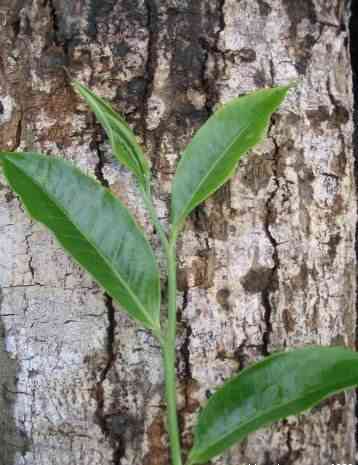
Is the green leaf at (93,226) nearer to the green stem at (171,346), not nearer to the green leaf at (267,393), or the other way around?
the green stem at (171,346)

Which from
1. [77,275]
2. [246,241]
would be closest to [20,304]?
[77,275]

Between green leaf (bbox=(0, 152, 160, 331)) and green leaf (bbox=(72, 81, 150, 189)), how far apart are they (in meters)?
0.04

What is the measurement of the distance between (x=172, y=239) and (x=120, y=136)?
0.14 m

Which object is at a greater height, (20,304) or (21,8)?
(21,8)

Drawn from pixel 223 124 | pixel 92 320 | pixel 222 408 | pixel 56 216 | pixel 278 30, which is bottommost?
pixel 222 408

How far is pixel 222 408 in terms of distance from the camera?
2.42 ft

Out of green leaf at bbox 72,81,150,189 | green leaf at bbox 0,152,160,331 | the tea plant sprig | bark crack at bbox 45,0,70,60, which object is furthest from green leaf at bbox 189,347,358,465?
bark crack at bbox 45,0,70,60

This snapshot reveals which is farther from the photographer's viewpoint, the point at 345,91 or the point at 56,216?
the point at 345,91

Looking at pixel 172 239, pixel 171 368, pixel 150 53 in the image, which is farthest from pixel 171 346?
pixel 150 53

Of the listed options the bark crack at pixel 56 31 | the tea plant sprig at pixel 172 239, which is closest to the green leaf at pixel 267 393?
the tea plant sprig at pixel 172 239

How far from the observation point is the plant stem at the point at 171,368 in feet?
2.42

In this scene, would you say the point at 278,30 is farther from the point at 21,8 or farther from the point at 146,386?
the point at 146,386

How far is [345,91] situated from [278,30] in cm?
13

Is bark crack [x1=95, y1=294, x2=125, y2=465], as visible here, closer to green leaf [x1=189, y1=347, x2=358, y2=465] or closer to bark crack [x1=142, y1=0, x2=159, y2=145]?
green leaf [x1=189, y1=347, x2=358, y2=465]
